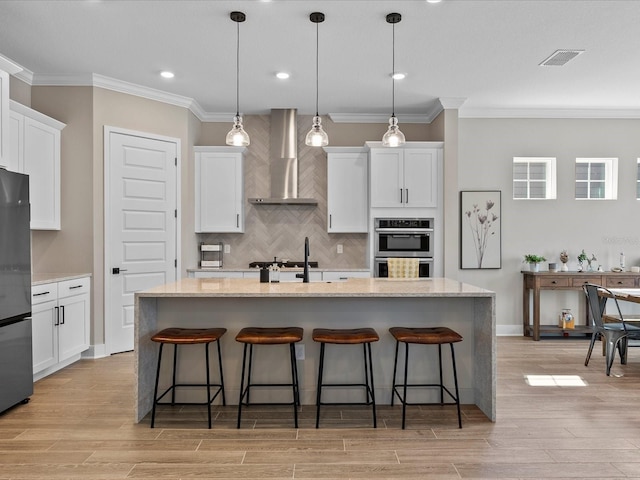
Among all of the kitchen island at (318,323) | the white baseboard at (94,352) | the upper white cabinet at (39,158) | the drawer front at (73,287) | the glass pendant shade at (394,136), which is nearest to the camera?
the kitchen island at (318,323)

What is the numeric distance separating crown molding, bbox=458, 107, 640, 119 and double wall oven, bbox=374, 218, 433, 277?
164cm

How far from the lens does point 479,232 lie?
6.12 metres

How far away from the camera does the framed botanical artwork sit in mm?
6109

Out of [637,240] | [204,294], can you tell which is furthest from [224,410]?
[637,240]

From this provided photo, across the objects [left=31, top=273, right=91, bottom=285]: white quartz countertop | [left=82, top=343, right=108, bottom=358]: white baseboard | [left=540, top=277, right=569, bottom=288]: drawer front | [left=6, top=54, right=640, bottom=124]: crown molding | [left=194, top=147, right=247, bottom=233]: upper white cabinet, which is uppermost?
[left=6, top=54, right=640, bottom=124]: crown molding

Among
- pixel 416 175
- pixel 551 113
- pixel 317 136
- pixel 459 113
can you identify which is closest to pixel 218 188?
pixel 416 175

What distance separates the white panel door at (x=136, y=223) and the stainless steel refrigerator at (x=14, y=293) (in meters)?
1.44

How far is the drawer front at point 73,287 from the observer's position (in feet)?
14.2

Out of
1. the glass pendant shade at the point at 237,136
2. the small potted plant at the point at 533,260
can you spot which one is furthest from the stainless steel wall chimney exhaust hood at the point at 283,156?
the small potted plant at the point at 533,260

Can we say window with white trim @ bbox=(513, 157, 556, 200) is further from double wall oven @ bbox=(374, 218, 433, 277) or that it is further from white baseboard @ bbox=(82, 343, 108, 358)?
white baseboard @ bbox=(82, 343, 108, 358)

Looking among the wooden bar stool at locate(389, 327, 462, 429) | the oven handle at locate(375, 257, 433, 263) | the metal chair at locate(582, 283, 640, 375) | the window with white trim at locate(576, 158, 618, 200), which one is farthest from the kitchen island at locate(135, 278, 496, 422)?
the window with white trim at locate(576, 158, 618, 200)

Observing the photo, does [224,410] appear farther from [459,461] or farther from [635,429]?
[635,429]

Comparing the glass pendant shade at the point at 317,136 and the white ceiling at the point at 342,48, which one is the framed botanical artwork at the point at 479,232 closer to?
the white ceiling at the point at 342,48

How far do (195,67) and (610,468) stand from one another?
460 cm
